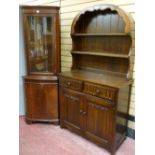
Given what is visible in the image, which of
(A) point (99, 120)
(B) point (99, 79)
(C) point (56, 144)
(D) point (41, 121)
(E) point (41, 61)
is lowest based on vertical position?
(C) point (56, 144)

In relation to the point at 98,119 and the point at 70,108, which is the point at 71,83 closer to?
the point at 70,108

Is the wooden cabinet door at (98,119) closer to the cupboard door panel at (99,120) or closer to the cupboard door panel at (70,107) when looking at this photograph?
the cupboard door panel at (99,120)

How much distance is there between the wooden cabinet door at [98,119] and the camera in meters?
2.48

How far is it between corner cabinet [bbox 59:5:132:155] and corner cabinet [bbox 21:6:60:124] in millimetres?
220

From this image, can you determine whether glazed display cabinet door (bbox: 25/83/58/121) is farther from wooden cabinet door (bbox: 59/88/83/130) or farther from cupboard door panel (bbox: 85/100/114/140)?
cupboard door panel (bbox: 85/100/114/140)

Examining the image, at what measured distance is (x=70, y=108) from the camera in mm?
2996

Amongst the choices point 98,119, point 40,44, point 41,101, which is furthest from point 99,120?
point 40,44

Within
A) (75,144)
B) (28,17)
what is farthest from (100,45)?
(75,144)

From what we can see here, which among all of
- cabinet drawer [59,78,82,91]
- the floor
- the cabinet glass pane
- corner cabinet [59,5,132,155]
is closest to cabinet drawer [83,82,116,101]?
corner cabinet [59,5,132,155]

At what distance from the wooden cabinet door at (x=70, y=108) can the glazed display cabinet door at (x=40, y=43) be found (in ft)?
1.80

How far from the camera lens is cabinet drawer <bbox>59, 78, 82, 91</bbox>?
2.78m

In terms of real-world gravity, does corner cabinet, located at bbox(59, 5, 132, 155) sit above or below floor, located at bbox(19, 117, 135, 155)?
above

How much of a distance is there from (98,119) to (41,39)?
64.5 inches
